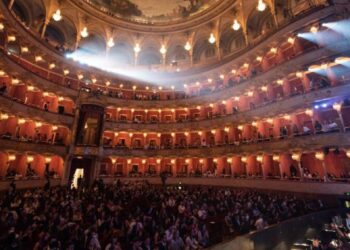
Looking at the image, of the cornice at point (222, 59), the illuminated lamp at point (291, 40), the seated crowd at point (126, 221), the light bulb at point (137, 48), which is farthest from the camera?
the light bulb at point (137, 48)

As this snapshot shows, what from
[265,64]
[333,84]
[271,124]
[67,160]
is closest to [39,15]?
[67,160]

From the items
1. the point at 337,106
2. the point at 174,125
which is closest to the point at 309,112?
the point at 337,106

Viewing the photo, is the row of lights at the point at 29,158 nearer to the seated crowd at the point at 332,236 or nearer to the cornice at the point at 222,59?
the cornice at the point at 222,59

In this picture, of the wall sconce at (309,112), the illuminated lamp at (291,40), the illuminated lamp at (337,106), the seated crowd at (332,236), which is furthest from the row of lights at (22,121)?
the illuminated lamp at (337,106)

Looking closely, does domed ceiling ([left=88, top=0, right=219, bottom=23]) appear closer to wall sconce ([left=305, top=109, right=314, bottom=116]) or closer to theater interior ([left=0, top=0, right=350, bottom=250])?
theater interior ([left=0, top=0, right=350, bottom=250])

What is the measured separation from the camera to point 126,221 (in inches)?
345

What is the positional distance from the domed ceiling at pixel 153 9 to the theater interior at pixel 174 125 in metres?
0.16

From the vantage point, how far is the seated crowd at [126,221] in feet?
22.8

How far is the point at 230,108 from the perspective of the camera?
25609mm

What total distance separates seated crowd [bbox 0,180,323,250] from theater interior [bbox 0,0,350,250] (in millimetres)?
71

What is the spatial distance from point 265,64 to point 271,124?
6914 millimetres

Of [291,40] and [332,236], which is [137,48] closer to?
[291,40]

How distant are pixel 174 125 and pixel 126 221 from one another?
1987cm

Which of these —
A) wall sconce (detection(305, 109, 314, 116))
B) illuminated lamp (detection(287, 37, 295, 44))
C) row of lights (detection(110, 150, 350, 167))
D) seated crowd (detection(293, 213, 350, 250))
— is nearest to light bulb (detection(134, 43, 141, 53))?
row of lights (detection(110, 150, 350, 167))
